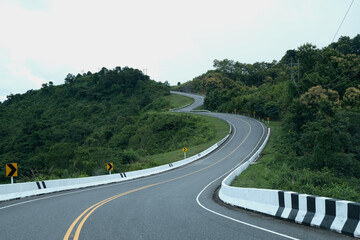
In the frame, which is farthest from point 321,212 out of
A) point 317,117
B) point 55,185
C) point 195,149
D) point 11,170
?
point 195,149

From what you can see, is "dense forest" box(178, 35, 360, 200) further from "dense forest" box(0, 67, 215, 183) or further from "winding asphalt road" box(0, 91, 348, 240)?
"dense forest" box(0, 67, 215, 183)

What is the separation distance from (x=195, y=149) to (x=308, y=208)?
39.0m

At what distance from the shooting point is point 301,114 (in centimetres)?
4169

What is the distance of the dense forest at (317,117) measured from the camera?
18.5 m

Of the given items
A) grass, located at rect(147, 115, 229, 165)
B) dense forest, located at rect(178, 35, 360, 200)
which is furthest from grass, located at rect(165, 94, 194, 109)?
grass, located at rect(147, 115, 229, 165)

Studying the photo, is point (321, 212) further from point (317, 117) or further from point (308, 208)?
point (317, 117)

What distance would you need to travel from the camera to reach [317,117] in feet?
125

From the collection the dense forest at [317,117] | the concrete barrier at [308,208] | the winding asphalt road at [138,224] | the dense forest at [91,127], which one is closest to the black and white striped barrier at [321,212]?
the concrete barrier at [308,208]

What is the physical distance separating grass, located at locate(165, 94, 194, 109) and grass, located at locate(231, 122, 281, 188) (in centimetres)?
Answer: 5113

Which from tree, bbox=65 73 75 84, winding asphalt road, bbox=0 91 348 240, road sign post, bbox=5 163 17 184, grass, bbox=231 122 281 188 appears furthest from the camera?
tree, bbox=65 73 75 84

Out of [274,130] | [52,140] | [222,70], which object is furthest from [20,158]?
[222,70]

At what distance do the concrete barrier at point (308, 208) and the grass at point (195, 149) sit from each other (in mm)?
28447

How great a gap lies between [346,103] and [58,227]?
136ft

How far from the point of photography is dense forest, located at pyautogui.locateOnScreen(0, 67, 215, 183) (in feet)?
130
